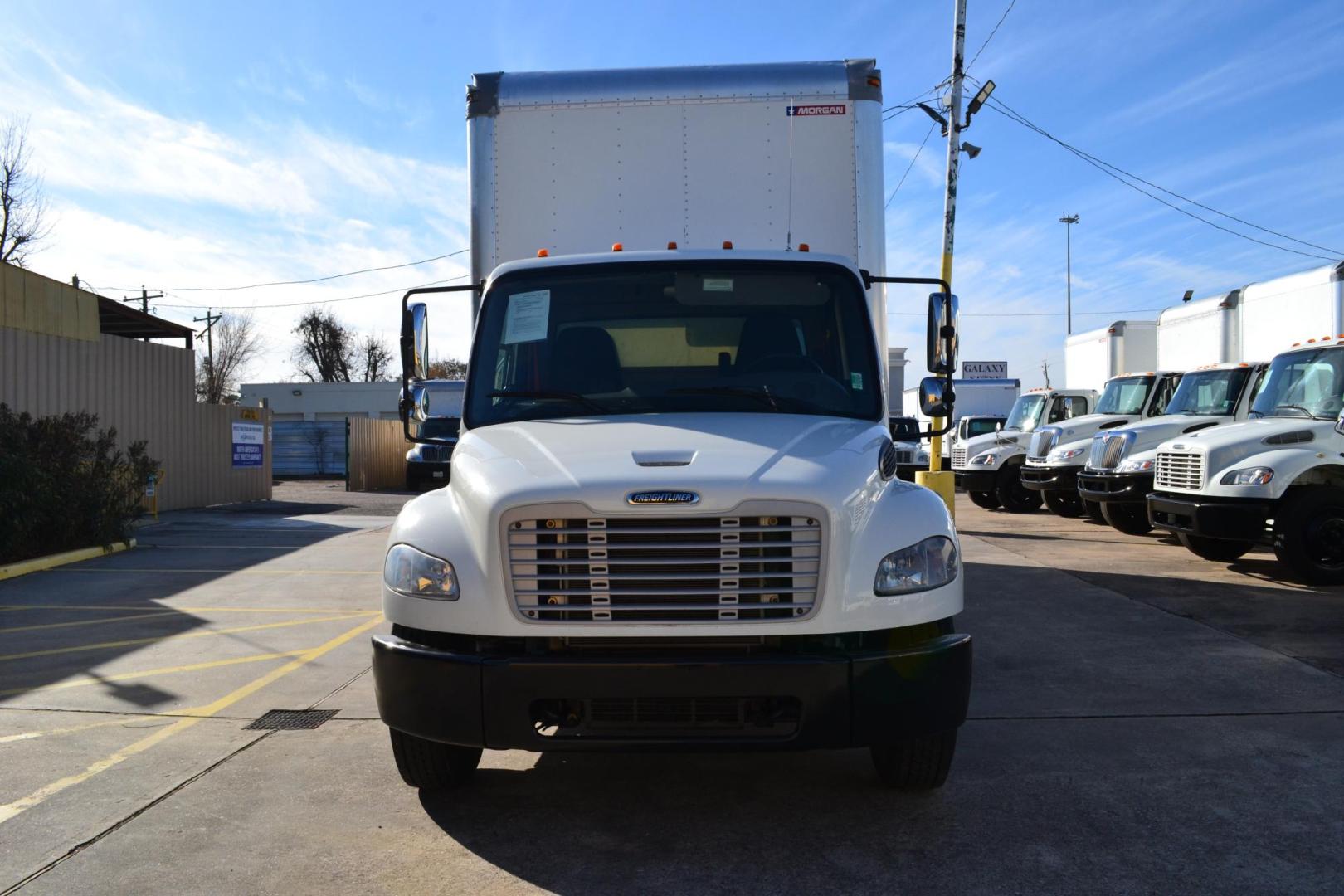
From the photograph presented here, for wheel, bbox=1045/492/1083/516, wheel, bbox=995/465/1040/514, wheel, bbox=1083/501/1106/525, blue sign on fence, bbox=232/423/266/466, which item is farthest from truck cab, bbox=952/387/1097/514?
blue sign on fence, bbox=232/423/266/466

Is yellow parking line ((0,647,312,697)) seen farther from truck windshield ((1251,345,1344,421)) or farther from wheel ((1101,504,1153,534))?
wheel ((1101,504,1153,534))

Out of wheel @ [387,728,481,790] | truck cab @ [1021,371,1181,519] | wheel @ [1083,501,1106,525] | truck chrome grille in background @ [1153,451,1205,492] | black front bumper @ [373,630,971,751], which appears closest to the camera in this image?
black front bumper @ [373,630,971,751]

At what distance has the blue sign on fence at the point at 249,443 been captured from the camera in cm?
2227

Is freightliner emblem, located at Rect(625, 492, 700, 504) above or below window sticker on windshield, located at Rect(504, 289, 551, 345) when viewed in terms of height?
below

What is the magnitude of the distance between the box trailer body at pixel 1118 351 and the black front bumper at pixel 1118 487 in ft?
16.2

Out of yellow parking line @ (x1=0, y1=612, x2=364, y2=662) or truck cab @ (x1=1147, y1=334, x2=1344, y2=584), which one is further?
truck cab @ (x1=1147, y1=334, x2=1344, y2=584)

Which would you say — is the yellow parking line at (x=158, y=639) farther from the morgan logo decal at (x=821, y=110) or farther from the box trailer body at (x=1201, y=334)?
the box trailer body at (x=1201, y=334)

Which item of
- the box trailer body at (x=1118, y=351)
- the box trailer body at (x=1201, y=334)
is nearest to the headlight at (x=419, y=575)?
the box trailer body at (x=1201, y=334)

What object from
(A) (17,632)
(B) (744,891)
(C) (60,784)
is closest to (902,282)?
(B) (744,891)

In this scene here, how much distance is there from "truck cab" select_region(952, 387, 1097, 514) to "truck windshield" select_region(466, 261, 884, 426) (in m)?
15.2

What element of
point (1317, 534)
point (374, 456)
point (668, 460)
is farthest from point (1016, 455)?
point (374, 456)

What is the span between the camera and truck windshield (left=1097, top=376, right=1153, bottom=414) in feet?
53.4

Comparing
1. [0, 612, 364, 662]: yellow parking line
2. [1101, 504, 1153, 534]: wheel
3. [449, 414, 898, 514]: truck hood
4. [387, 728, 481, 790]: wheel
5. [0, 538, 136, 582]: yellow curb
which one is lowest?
[0, 612, 364, 662]: yellow parking line

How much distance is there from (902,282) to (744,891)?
316cm
